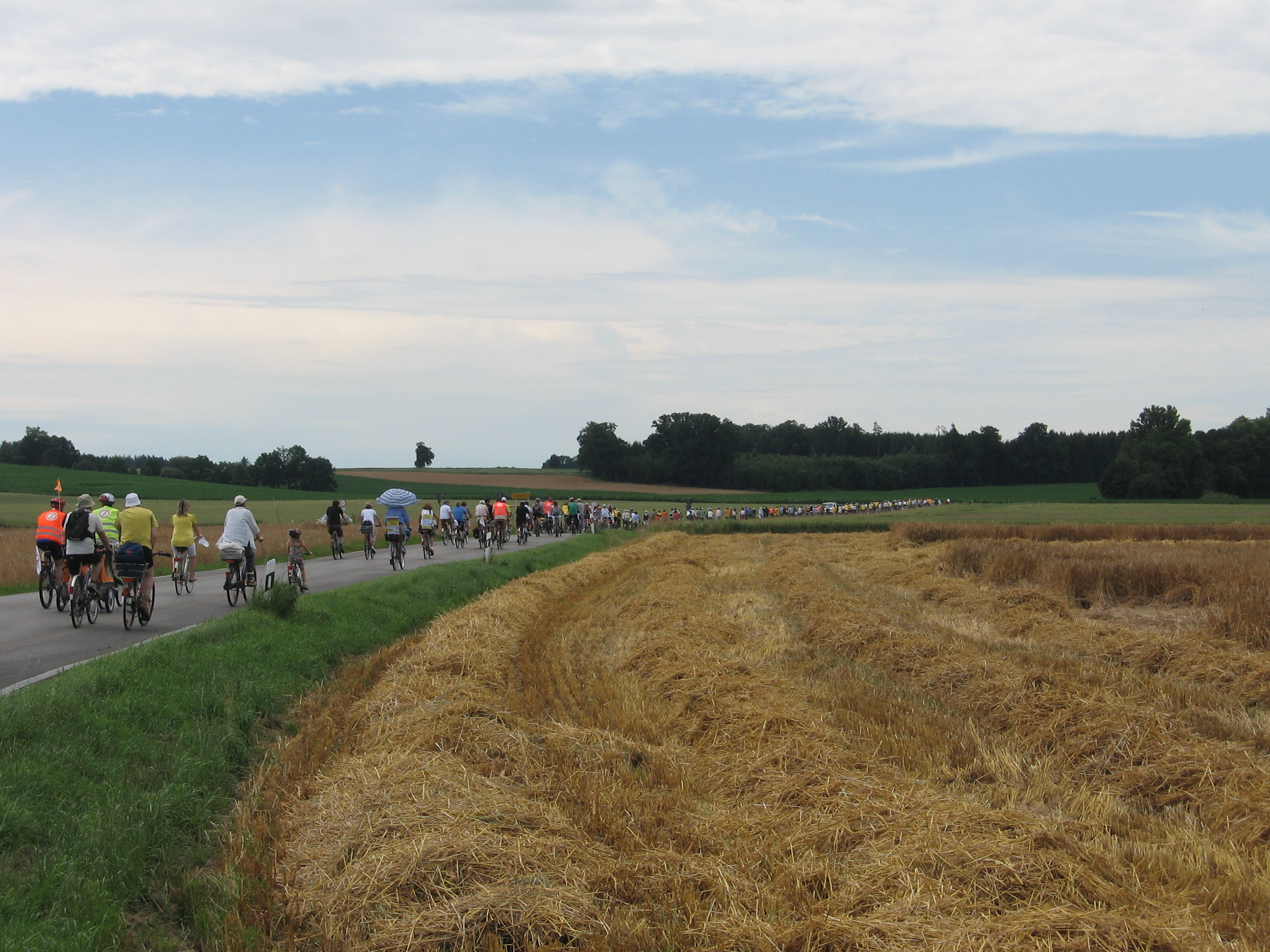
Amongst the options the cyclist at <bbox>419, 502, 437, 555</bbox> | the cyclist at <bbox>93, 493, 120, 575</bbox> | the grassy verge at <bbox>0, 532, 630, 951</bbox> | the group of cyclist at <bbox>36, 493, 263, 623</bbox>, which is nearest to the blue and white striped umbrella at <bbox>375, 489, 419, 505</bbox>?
the cyclist at <bbox>419, 502, 437, 555</bbox>

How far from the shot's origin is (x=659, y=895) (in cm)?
515

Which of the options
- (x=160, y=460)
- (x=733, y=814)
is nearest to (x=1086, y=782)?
(x=733, y=814)

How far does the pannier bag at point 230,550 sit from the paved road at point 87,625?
2.81 feet

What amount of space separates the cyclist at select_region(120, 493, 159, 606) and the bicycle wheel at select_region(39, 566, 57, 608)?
1690mm

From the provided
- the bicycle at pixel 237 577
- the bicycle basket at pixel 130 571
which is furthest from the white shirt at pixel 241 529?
the bicycle basket at pixel 130 571

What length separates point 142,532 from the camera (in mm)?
15969

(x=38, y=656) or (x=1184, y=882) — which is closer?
(x=1184, y=882)

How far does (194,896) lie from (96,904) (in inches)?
18.2

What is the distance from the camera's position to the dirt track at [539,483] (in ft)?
424

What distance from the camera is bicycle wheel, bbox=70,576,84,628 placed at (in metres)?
14.9

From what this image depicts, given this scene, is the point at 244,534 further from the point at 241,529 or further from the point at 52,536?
the point at 52,536

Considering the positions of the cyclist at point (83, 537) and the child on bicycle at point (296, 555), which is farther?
the child on bicycle at point (296, 555)

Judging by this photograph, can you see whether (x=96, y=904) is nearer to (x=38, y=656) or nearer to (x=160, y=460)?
(x=38, y=656)

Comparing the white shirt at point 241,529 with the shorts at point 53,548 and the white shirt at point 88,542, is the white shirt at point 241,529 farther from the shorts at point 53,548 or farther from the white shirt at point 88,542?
the white shirt at point 88,542
